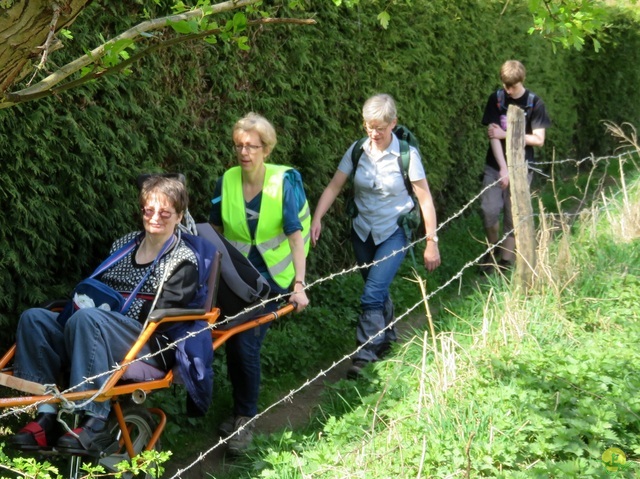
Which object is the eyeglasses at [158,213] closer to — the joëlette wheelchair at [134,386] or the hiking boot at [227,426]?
the joëlette wheelchair at [134,386]

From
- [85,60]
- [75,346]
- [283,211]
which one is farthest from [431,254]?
[85,60]

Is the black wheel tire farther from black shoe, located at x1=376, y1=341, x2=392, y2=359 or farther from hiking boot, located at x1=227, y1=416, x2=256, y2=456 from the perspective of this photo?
black shoe, located at x1=376, y1=341, x2=392, y2=359

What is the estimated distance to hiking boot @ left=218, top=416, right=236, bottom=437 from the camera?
6047 mm

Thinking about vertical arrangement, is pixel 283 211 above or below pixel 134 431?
above

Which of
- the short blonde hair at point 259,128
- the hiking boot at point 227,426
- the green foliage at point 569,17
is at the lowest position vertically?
the hiking boot at point 227,426

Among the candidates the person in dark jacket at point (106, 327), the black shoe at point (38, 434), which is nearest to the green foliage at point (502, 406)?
the person in dark jacket at point (106, 327)

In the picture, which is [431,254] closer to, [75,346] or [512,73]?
[75,346]

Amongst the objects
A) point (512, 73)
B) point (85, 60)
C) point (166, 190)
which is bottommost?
point (512, 73)

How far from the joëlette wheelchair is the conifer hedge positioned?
62 centimetres

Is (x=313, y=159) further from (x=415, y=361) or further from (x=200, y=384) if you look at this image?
(x=200, y=384)

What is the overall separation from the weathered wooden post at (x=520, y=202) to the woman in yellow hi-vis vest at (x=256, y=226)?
1776 millimetres

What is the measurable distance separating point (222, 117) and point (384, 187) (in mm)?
1316

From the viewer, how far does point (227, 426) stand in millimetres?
6066

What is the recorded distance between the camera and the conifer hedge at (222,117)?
214 inches
